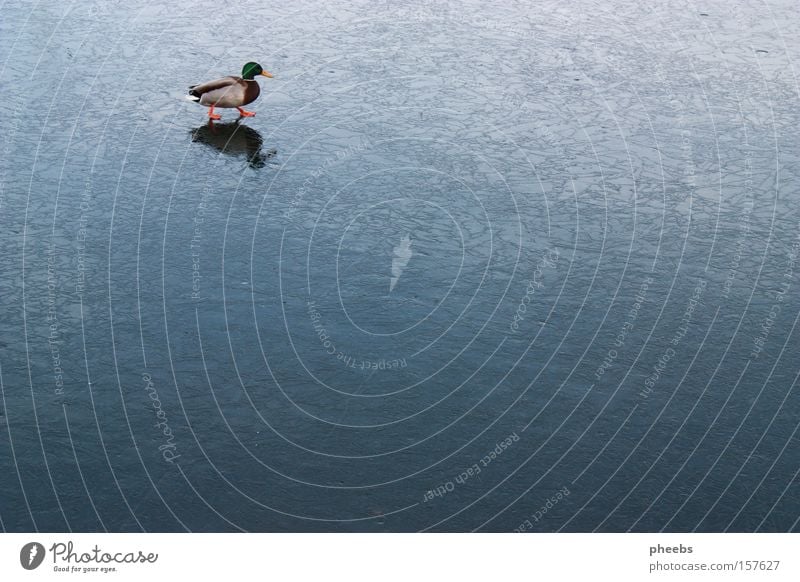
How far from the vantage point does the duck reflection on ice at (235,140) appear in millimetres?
15250

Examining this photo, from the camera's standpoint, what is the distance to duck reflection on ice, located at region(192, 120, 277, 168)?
15.2m

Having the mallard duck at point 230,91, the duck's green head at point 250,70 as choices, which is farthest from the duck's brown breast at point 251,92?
the duck's green head at point 250,70

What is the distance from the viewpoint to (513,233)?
43.8 ft

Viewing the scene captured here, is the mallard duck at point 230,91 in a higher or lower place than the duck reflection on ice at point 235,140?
higher

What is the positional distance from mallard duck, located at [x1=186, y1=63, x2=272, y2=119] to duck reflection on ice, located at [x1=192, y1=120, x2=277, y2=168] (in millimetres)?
277

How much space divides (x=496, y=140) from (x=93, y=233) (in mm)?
5339

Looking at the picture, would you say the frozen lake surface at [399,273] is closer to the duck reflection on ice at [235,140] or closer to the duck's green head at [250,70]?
the duck reflection on ice at [235,140]

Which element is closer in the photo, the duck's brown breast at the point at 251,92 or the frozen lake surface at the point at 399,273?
the frozen lake surface at the point at 399,273

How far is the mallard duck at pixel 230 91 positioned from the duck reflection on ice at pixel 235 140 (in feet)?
0.91

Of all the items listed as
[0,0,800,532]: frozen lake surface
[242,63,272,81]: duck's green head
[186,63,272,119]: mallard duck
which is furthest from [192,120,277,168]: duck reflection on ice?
[242,63,272,81]: duck's green head

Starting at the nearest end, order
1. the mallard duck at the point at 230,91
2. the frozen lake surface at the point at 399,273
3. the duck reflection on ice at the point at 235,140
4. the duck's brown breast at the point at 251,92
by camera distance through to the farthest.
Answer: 1. the frozen lake surface at the point at 399,273
2. the duck reflection on ice at the point at 235,140
3. the mallard duck at the point at 230,91
4. the duck's brown breast at the point at 251,92

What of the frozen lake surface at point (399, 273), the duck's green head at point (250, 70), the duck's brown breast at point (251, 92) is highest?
the duck's green head at point (250, 70)

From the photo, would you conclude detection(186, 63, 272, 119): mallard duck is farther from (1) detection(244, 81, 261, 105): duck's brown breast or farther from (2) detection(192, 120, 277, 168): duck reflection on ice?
(2) detection(192, 120, 277, 168): duck reflection on ice

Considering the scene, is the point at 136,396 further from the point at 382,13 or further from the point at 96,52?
the point at 382,13
